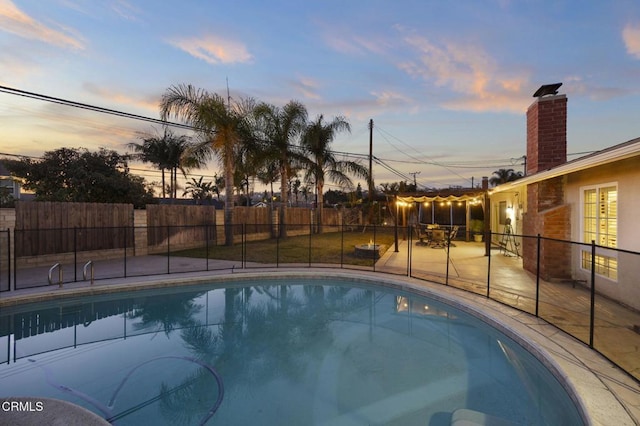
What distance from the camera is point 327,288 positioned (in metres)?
9.24

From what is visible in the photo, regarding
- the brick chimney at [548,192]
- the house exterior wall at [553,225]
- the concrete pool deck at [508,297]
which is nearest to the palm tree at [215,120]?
the concrete pool deck at [508,297]

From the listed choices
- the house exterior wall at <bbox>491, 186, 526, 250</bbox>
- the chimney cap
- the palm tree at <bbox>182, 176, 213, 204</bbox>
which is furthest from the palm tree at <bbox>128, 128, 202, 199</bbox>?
the chimney cap

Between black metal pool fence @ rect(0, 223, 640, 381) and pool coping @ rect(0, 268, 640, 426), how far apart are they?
0.29 meters

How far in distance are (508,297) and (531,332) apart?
84.2 inches

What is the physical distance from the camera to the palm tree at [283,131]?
58.6 feet

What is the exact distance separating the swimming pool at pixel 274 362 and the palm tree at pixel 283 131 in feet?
35.5

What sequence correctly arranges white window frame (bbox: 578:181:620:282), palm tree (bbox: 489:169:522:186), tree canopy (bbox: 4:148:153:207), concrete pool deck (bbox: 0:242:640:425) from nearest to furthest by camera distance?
concrete pool deck (bbox: 0:242:640:425), white window frame (bbox: 578:181:620:282), tree canopy (bbox: 4:148:153:207), palm tree (bbox: 489:169:522:186)

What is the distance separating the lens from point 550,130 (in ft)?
28.9

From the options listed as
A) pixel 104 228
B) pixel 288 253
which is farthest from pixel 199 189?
pixel 288 253

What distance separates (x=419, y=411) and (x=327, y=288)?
561 centimetres

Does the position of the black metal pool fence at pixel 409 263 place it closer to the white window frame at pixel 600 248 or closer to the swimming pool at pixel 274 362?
the white window frame at pixel 600 248

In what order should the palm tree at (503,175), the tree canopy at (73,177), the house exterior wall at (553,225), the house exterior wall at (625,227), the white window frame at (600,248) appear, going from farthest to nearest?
the palm tree at (503,175)
the tree canopy at (73,177)
the house exterior wall at (553,225)
the white window frame at (600,248)
the house exterior wall at (625,227)

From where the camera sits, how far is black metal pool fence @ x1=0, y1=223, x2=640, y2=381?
17.5 feet

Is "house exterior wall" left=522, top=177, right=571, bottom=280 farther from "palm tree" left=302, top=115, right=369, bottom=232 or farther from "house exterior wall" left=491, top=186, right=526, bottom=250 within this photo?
"palm tree" left=302, top=115, right=369, bottom=232
